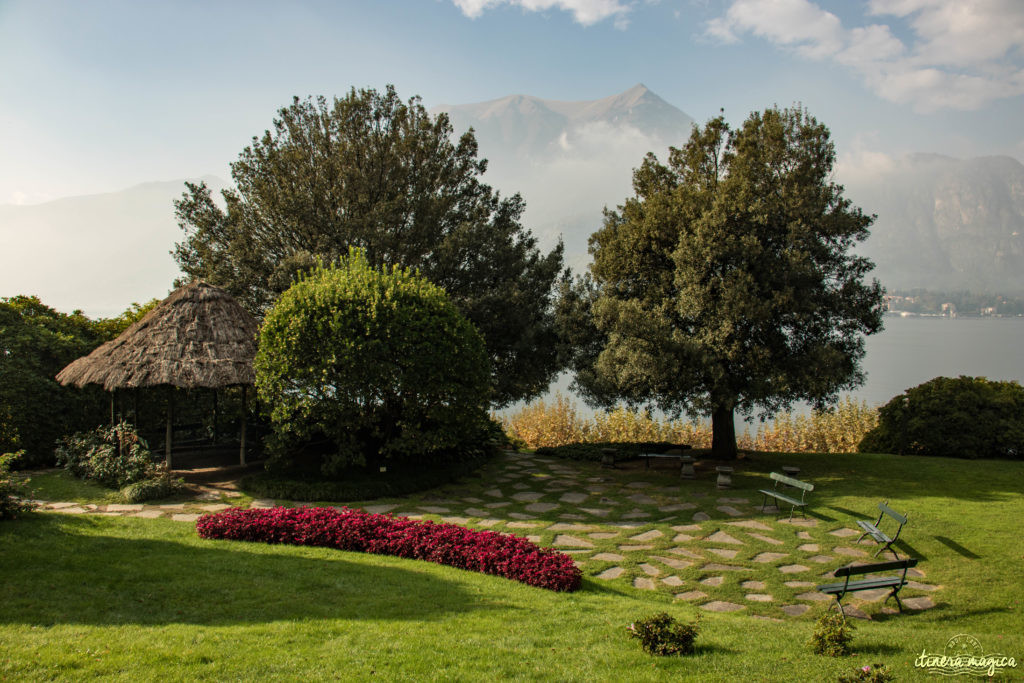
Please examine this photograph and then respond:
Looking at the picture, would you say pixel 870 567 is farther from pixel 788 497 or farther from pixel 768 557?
pixel 788 497

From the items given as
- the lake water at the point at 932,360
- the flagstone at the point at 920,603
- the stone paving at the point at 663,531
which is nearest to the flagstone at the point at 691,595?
the stone paving at the point at 663,531

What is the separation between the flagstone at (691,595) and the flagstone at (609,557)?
110cm

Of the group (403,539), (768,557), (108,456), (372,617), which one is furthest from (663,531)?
(108,456)

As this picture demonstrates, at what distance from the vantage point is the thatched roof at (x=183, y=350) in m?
11.6

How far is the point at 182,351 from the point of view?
1209 cm

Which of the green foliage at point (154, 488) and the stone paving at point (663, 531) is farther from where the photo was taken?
the green foliage at point (154, 488)

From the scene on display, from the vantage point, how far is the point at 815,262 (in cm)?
1306

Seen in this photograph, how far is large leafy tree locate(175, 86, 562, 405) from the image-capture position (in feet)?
52.6

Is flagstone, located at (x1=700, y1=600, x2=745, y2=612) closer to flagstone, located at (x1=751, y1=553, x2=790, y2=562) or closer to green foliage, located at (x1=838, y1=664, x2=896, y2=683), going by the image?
flagstone, located at (x1=751, y1=553, x2=790, y2=562)

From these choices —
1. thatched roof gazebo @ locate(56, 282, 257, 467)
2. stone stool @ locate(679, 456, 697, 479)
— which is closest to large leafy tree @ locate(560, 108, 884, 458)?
stone stool @ locate(679, 456, 697, 479)

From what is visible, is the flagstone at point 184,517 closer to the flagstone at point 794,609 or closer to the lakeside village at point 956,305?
the flagstone at point 794,609

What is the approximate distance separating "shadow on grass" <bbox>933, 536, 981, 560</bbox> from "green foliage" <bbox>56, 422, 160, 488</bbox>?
12.9m

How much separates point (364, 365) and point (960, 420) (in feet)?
45.9

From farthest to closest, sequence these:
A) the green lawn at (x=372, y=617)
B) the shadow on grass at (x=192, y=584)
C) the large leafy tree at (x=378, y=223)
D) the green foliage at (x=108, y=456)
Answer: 1. the large leafy tree at (x=378, y=223)
2. the green foliage at (x=108, y=456)
3. the shadow on grass at (x=192, y=584)
4. the green lawn at (x=372, y=617)
